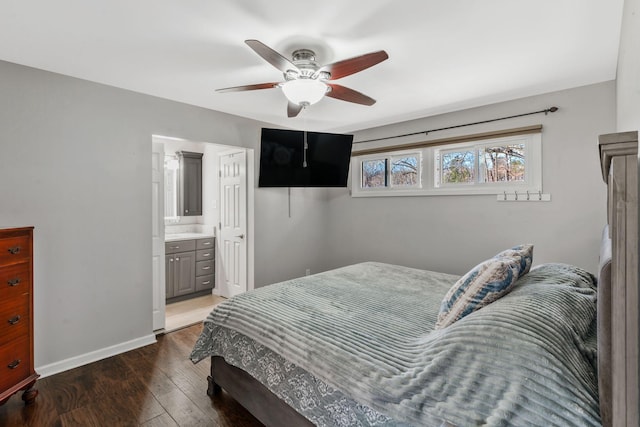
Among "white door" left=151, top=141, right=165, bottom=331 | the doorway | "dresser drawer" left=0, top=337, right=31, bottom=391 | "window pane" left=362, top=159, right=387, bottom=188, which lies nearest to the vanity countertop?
the doorway

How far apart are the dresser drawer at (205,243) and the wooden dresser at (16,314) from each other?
2.34 m

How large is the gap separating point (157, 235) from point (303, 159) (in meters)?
1.85

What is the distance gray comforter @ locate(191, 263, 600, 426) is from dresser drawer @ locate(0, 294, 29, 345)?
1295mm

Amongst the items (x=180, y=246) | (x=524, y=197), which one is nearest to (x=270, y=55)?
(x=524, y=197)

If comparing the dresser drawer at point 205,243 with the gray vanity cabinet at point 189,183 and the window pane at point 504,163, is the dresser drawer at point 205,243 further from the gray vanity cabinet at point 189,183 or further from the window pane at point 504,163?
the window pane at point 504,163

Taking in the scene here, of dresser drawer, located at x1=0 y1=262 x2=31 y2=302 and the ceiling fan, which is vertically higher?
the ceiling fan

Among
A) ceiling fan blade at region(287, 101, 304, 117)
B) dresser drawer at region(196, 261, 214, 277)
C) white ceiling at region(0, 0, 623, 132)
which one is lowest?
dresser drawer at region(196, 261, 214, 277)

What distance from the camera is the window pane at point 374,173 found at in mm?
4234

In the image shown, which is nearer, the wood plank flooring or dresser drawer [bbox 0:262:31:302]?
dresser drawer [bbox 0:262:31:302]

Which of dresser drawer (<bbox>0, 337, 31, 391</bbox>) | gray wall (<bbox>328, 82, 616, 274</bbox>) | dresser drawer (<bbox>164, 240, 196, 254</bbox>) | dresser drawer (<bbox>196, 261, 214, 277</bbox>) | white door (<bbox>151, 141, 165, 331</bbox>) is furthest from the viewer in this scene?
dresser drawer (<bbox>196, 261, 214, 277</bbox>)

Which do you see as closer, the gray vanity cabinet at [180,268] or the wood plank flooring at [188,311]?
the wood plank flooring at [188,311]

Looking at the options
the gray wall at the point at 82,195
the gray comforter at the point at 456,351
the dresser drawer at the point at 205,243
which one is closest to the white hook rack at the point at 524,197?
the gray comforter at the point at 456,351

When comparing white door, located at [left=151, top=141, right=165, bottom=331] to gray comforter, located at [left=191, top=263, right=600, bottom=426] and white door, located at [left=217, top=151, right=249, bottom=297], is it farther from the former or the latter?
gray comforter, located at [left=191, top=263, right=600, bottom=426]

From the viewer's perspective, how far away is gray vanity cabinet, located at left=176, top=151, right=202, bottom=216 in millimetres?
4742
